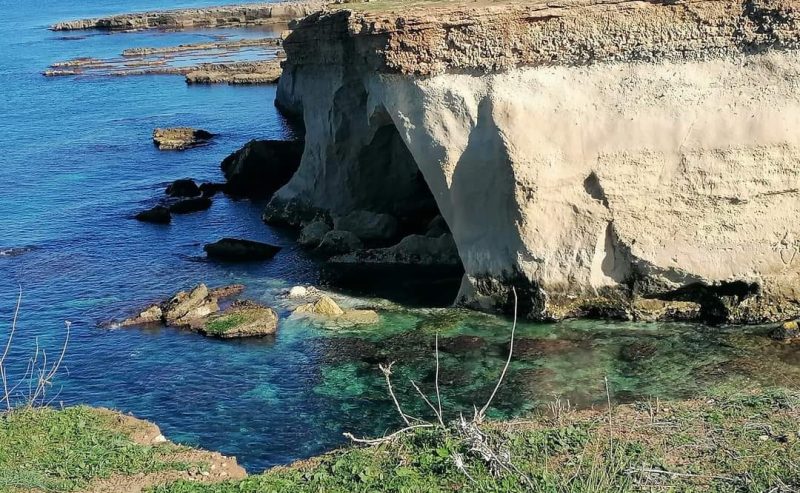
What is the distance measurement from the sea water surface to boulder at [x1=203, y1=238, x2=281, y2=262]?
1.83 ft

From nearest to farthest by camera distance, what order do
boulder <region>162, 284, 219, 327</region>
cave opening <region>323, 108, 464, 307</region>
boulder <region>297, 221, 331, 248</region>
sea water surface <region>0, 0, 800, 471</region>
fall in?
sea water surface <region>0, 0, 800, 471</region> → boulder <region>162, 284, 219, 327</region> → cave opening <region>323, 108, 464, 307</region> → boulder <region>297, 221, 331, 248</region>

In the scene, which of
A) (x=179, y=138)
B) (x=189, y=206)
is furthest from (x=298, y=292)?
(x=179, y=138)

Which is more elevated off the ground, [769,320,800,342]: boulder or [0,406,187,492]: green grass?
[0,406,187,492]: green grass

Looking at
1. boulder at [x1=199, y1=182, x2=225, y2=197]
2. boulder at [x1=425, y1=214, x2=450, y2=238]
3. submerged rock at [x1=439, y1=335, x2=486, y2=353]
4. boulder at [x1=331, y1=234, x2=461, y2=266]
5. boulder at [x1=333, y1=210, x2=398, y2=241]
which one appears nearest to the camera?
submerged rock at [x1=439, y1=335, x2=486, y2=353]

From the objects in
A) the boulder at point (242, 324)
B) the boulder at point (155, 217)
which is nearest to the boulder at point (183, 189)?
the boulder at point (155, 217)

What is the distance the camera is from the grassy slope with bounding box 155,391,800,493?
12789 millimetres

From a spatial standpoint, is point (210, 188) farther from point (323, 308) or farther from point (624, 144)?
point (624, 144)

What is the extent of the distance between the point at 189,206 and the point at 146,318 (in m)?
13.6

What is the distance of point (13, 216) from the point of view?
39.4 meters

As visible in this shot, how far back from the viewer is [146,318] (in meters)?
27.0

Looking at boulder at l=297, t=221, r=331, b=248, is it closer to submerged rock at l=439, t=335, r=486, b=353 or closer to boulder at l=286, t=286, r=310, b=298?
boulder at l=286, t=286, r=310, b=298

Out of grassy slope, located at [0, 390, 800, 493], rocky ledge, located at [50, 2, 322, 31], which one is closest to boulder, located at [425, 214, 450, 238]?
grassy slope, located at [0, 390, 800, 493]

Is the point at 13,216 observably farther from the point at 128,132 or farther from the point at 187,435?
the point at 187,435

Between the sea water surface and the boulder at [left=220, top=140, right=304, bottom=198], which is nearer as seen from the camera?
the sea water surface
